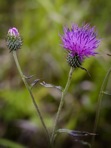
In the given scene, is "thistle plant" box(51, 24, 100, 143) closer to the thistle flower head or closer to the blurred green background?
the thistle flower head

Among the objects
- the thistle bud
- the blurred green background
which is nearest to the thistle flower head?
the thistle bud

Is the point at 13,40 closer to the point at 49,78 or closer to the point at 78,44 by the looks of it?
the point at 78,44

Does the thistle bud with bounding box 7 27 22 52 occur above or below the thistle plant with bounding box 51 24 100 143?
above

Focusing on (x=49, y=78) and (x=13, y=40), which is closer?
(x=13, y=40)

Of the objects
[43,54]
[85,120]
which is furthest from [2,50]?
[85,120]

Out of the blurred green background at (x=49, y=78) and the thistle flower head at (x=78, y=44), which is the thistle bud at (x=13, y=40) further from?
the blurred green background at (x=49, y=78)

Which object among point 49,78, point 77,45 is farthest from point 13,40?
point 49,78

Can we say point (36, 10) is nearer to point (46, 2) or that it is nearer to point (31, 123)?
point (46, 2)
